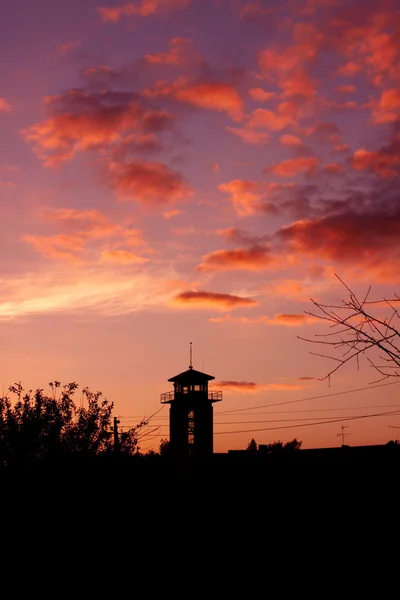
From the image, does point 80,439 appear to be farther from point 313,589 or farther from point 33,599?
point 313,589

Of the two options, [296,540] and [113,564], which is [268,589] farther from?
[113,564]

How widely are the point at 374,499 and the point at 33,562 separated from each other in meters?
5.65

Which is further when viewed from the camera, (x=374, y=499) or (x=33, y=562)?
(x=33, y=562)

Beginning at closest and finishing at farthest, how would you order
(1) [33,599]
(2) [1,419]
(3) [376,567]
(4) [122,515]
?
(3) [376,567], (1) [33,599], (4) [122,515], (2) [1,419]

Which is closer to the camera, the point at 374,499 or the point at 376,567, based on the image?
the point at 376,567

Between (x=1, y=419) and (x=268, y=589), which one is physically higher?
(x=1, y=419)

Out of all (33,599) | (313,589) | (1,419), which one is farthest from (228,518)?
(1,419)

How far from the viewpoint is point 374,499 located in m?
9.19

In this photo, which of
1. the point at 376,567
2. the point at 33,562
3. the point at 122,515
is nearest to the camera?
the point at 376,567

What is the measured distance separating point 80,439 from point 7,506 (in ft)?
80.6

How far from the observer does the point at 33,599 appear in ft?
33.1

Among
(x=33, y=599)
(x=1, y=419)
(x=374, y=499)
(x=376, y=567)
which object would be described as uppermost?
(x=1, y=419)

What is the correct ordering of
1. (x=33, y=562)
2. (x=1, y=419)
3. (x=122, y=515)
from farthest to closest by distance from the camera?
1. (x=1, y=419)
2. (x=122, y=515)
3. (x=33, y=562)

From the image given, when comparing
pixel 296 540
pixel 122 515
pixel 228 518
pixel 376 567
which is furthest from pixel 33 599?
pixel 376 567
